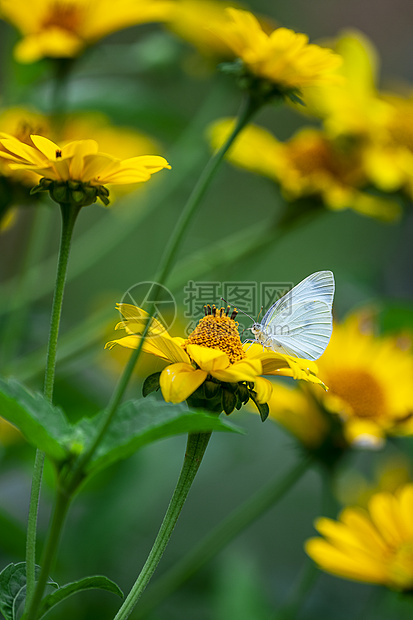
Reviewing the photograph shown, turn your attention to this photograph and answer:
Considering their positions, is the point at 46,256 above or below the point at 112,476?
above

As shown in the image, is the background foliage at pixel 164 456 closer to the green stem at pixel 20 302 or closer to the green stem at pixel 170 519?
the green stem at pixel 20 302

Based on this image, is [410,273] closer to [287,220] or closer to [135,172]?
[287,220]

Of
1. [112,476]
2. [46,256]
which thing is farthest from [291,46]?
[46,256]

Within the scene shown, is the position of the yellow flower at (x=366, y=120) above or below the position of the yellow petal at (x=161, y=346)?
above

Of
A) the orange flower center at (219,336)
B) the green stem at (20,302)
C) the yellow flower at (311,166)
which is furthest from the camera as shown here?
the yellow flower at (311,166)

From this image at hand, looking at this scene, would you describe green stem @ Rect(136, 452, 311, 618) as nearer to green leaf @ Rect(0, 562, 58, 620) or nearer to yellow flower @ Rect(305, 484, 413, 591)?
yellow flower @ Rect(305, 484, 413, 591)
